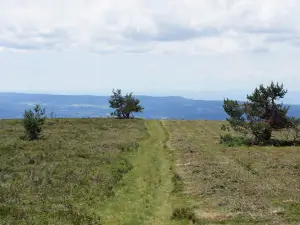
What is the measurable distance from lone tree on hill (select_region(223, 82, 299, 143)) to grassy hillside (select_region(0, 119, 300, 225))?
32.6 feet

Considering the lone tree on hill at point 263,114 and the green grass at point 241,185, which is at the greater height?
the lone tree on hill at point 263,114

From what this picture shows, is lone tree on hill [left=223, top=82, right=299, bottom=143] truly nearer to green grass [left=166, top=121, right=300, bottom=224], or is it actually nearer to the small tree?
green grass [left=166, top=121, right=300, bottom=224]

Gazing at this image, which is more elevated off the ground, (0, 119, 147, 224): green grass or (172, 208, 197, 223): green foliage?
(0, 119, 147, 224): green grass

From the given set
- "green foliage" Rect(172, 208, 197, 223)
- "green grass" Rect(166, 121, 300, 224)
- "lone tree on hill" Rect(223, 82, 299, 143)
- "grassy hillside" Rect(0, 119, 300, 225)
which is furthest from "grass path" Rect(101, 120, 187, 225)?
"lone tree on hill" Rect(223, 82, 299, 143)

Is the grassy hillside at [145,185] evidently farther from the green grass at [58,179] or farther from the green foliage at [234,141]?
the green foliage at [234,141]

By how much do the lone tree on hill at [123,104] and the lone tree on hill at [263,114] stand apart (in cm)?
4643

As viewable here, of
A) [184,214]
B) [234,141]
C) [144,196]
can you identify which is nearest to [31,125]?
[234,141]

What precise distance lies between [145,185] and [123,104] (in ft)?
251

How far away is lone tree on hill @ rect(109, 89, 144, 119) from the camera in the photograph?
103562 mm

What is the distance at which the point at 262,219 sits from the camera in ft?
65.6

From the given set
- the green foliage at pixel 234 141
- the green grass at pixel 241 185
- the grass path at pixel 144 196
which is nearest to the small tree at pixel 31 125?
the grass path at pixel 144 196

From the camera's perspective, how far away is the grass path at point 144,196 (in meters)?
20.8

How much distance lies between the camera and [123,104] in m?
105

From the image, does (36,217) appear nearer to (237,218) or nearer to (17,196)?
(17,196)
